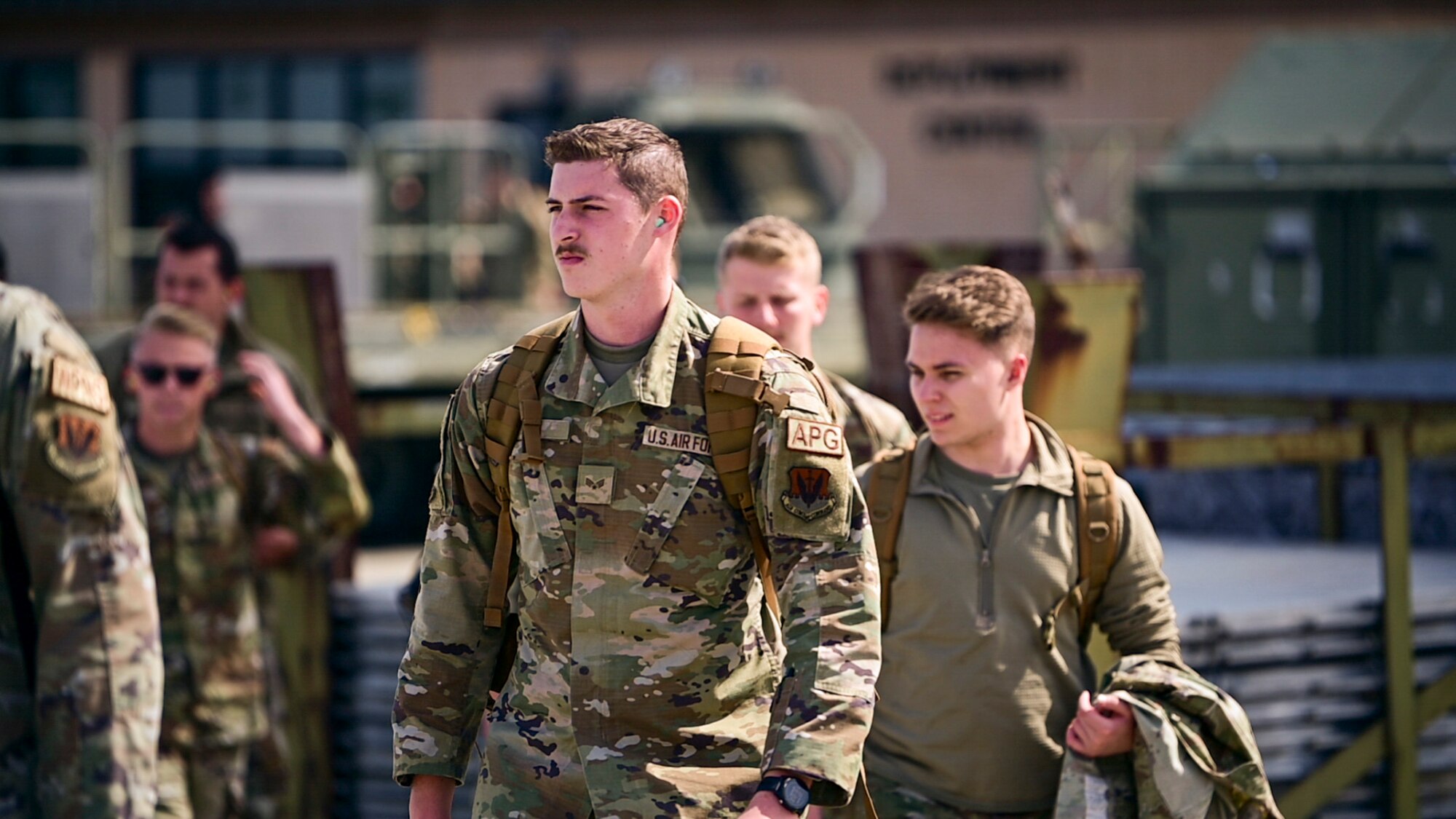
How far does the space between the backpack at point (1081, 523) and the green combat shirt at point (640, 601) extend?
0.67 meters

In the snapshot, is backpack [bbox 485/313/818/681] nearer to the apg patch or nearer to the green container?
the apg patch

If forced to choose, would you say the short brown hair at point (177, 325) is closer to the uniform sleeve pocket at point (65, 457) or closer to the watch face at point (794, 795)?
the uniform sleeve pocket at point (65, 457)

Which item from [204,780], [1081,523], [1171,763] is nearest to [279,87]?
[204,780]

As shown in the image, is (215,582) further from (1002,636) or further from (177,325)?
Answer: (1002,636)

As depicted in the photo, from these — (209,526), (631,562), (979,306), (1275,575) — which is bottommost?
(1275,575)

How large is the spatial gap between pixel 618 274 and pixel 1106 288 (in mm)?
2858

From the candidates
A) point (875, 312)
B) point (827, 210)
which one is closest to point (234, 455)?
point (875, 312)

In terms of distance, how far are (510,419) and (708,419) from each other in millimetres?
310

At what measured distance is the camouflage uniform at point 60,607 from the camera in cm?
333

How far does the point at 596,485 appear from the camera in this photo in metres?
2.95

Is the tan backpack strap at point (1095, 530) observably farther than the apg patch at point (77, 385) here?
Yes

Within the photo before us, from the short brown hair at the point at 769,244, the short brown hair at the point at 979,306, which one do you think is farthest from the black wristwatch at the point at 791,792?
the short brown hair at the point at 769,244

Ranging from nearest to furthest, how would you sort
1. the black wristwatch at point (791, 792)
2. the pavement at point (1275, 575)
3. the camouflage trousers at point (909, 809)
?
the black wristwatch at point (791, 792), the camouflage trousers at point (909, 809), the pavement at point (1275, 575)

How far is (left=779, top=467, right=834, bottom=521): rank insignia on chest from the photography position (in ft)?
9.28
